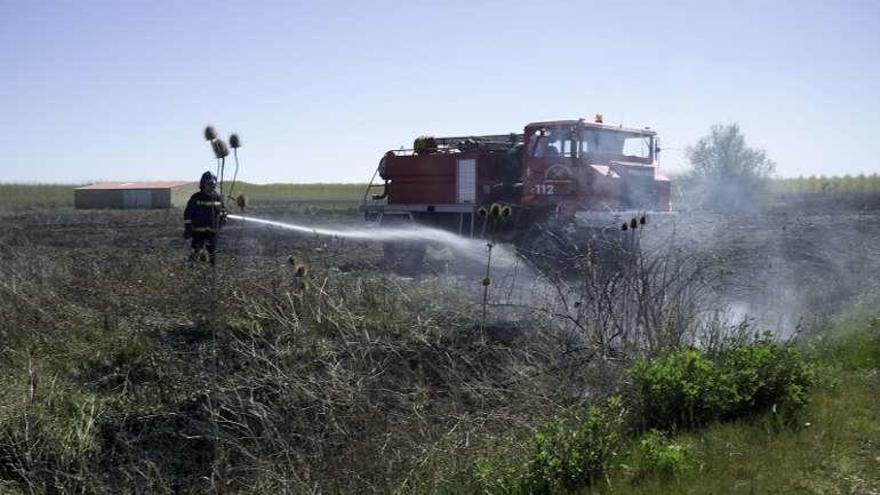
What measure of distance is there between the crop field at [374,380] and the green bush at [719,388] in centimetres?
2

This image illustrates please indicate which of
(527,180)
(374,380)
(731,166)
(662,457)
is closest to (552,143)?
(527,180)

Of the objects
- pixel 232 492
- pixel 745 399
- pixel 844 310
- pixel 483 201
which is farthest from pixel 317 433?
pixel 483 201

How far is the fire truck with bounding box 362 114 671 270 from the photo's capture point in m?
14.5

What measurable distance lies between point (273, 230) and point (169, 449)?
18.5 m

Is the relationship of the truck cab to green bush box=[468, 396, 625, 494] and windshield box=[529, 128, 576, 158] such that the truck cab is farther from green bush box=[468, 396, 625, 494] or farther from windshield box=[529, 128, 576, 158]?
green bush box=[468, 396, 625, 494]

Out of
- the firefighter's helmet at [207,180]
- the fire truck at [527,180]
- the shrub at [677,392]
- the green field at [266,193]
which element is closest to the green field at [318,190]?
the green field at [266,193]

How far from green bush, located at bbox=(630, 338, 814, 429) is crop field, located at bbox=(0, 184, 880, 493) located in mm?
24

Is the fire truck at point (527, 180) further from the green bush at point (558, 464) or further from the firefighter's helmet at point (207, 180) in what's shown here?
the green bush at point (558, 464)

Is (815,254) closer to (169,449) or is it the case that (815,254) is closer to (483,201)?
(483,201)

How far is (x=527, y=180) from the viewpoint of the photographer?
14.9m

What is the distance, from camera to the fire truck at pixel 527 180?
14.5 meters

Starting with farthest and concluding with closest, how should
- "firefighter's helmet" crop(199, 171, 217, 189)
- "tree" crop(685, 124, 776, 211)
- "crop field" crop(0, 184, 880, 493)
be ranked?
"tree" crop(685, 124, 776, 211) < "firefighter's helmet" crop(199, 171, 217, 189) < "crop field" crop(0, 184, 880, 493)

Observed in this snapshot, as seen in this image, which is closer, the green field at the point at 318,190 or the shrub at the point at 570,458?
the shrub at the point at 570,458

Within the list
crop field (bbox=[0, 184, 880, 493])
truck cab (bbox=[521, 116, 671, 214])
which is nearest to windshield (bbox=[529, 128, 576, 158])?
truck cab (bbox=[521, 116, 671, 214])
